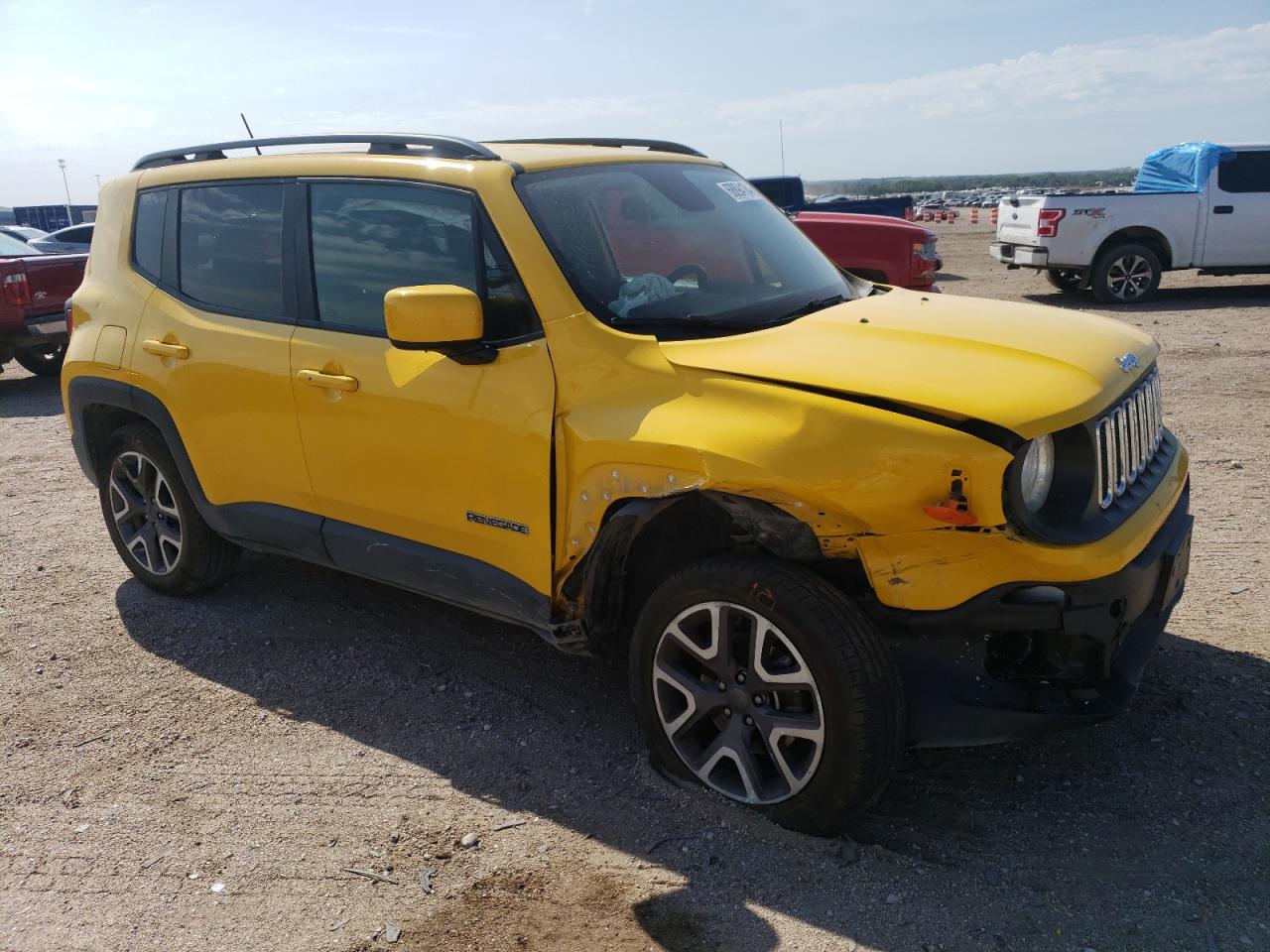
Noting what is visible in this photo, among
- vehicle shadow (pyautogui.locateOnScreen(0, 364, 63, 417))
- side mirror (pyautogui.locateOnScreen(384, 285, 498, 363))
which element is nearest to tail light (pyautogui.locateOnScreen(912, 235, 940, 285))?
side mirror (pyautogui.locateOnScreen(384, 285, 498, 363))

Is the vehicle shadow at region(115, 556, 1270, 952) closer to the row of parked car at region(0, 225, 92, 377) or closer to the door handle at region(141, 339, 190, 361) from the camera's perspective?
the door handle at region(141, 339, 190, 361)

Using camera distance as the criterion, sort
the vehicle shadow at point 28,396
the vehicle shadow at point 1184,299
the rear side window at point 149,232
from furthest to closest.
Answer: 1. the vehicle shadow at point 1184,299
2. the vehicle shadow at point 28,396
3. the rear side window at point 149,232

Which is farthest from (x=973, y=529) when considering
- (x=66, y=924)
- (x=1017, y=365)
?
(x=66, y=924)

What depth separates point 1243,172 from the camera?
13.8 metres

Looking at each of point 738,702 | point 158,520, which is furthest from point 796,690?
point 158,520

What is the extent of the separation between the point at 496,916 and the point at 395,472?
155 centimetres

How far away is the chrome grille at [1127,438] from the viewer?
3.03 metres

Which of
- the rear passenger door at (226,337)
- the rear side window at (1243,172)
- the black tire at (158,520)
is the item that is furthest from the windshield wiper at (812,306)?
the rear side window at (1243,172)

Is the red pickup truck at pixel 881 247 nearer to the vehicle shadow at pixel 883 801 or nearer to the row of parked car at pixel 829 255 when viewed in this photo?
the row of parked car at pixel 829 255

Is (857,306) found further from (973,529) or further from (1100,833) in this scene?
Answer: (1100,833)

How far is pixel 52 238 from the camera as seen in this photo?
20.1 meters

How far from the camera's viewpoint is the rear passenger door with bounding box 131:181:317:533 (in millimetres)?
4105

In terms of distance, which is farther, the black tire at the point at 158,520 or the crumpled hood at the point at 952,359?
the black tire at the point at 158,520

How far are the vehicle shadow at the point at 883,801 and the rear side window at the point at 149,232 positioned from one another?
1.66 meters
